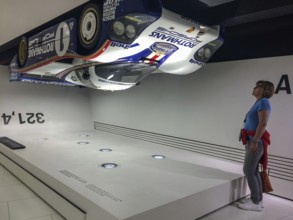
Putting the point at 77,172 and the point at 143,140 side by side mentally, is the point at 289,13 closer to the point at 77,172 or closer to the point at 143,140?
the point at 77,172

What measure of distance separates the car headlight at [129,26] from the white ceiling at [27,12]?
0.64 m

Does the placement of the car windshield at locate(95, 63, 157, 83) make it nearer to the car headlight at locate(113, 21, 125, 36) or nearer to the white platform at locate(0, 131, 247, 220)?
the car headlight at locate(113, 21, 125, 36)

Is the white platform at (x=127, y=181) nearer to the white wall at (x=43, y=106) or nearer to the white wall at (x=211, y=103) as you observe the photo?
the white wall at (x=211, y=103)

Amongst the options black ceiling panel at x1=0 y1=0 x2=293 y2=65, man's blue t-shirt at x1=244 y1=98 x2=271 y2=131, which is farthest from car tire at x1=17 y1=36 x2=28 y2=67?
man's blue t-shirt at x1=244 y1=98 x2=271 y2=131

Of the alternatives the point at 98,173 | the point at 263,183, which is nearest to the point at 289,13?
the point at 263,183

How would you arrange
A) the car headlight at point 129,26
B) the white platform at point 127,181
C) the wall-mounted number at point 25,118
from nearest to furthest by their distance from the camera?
the white platform at point 127,181 < the car headlight at point 129,26 < the wall-mounted number at point 25,118

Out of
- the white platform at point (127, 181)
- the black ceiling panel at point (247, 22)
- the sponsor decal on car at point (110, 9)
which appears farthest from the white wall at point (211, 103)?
the sponsor decal on car at point (110, 9)

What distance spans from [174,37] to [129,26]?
56cm

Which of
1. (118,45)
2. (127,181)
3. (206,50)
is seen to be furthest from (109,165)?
(206,50)

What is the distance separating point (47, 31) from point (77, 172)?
189 cm

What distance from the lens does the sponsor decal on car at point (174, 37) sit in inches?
96.3

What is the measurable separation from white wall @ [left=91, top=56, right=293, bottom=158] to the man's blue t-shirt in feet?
2.52

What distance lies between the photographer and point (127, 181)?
2541 millimetres

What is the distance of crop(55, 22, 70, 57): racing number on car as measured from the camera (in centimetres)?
285
